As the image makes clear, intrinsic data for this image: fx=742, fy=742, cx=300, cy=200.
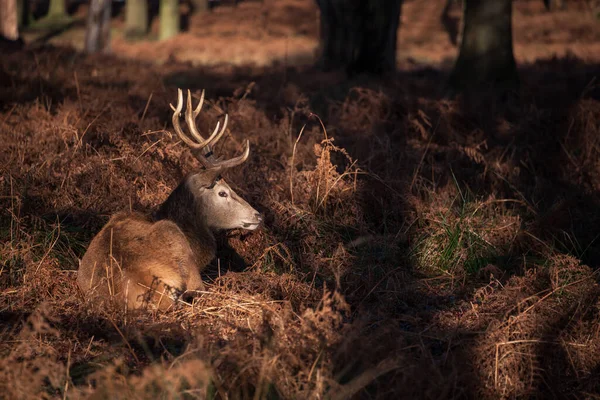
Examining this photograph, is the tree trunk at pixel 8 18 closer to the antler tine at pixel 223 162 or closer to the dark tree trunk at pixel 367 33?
the dark tree trunk at pixel 367 33

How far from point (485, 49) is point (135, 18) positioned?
944 inches

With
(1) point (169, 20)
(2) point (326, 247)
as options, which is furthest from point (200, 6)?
(2) point (326, 247)

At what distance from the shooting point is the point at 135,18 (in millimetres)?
34844

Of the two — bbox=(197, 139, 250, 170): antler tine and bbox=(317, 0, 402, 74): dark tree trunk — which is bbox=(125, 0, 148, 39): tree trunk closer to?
bbox=(317, 0, 402, 74): dark tree trunk

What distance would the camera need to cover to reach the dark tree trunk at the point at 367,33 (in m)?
17.0

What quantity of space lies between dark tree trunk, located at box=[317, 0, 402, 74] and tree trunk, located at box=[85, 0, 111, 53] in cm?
973

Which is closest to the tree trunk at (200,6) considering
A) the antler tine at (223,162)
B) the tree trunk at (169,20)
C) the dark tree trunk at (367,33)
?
the tree trunk at (169,20)

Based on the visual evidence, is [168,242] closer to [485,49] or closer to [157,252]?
[157,252]

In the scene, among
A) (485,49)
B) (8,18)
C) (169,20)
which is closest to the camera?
(485,49)

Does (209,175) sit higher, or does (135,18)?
(209,175)

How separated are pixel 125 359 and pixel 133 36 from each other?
3155 cm

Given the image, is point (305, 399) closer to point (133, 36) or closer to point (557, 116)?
point (557, 116)

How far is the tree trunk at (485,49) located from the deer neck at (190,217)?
28.7 ft

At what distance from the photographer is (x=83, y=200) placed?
7184 millimetres
